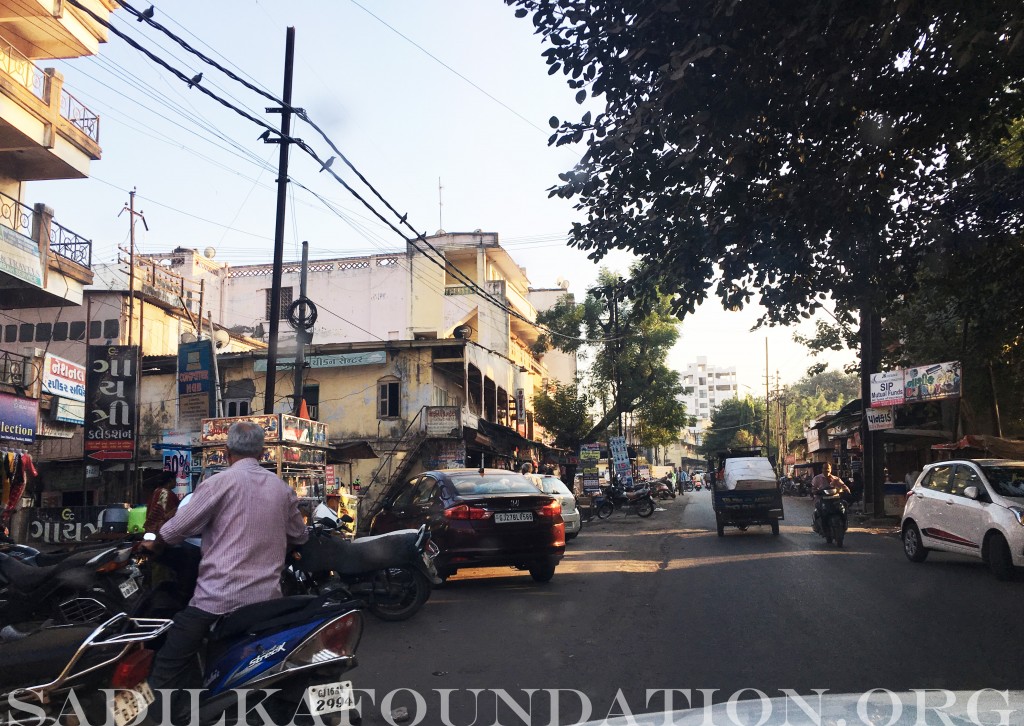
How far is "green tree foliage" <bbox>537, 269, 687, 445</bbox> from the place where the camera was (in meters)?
47.0

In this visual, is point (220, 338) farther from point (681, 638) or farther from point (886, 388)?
point (681, 638)

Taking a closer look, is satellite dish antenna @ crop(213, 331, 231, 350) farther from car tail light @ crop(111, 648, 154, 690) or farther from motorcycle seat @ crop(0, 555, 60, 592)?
car tail light @ crop(111, 648, 154, 690)

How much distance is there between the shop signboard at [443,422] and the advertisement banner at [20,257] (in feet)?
45.7

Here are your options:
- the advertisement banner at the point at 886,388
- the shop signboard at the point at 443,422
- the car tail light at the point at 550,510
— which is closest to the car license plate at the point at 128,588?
the car tail light at the point at 550,510

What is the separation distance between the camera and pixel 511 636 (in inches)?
300

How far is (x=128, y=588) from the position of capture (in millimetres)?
6289

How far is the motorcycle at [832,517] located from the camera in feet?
52.5

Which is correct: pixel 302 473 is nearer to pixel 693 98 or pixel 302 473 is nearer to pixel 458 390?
pixel 693 98

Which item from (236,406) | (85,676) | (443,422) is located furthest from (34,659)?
(236,406)

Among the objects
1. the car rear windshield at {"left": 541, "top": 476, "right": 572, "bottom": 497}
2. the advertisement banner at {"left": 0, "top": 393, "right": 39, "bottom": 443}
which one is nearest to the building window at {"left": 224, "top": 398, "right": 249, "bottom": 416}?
the advertisement banner at {"left": 0, "top": 393, "right": 39, "bottom": 443}

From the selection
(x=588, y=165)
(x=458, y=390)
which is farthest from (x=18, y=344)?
(x=588, y=165)

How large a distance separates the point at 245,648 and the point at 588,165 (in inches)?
265

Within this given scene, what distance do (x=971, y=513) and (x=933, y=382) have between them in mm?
10835

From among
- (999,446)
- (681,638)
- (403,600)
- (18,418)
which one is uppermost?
(18,418)
